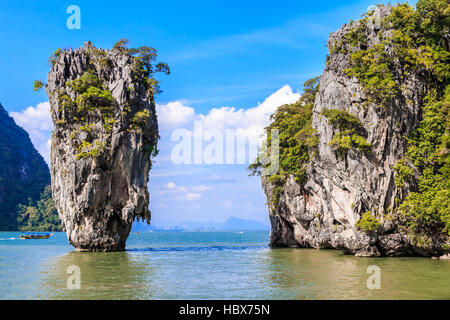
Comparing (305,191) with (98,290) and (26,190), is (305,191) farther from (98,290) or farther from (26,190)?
(26,190)

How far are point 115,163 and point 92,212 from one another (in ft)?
13.6

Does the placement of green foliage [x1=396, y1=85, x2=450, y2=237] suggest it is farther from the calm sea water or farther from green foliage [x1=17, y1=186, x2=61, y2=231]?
green foliage [x1=17, y1=186, x2=61, y2=231]

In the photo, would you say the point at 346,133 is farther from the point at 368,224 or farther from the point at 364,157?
the point at 368,224

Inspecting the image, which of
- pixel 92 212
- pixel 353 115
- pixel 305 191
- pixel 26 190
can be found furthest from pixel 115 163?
pixel 26 190

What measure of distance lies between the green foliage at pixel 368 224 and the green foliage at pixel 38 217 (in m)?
99.0

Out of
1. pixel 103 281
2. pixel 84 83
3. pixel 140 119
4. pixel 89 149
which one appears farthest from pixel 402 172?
→ pixel 84 83

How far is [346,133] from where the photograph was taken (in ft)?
87.2

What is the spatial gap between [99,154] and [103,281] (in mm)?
15377

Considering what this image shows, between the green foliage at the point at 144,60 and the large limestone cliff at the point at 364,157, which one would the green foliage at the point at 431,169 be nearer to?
the large limestone cliff at the point at 364,157

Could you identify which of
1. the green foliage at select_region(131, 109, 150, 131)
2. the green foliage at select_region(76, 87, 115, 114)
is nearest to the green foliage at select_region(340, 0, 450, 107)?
the green foliage at select_region(131, 109, 150, 131)

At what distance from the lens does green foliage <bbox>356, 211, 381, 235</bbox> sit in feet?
82.0

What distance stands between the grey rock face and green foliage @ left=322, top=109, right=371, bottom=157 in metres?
15.2

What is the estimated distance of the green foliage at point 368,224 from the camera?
24984 millimetres
